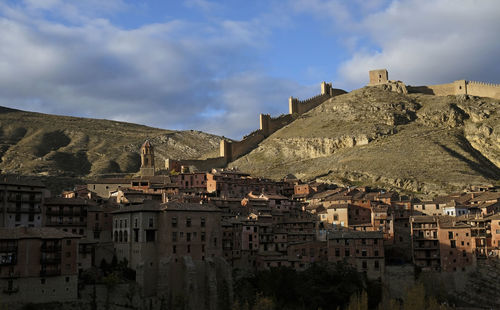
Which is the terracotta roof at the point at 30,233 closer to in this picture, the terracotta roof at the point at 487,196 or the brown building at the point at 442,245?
the brown building at the point at 442,245

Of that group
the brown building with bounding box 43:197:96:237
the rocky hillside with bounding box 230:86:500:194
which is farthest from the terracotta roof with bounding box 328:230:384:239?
the rocky hillside with bounding box 230:86:500:194

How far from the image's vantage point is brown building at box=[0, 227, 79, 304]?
5441 centimetres

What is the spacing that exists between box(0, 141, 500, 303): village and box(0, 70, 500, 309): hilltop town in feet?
0.39

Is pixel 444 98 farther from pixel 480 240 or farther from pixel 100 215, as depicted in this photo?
pixel 100 215

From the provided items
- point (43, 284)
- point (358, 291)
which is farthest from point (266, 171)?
point (43, 284)

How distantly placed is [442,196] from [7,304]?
6733 cm

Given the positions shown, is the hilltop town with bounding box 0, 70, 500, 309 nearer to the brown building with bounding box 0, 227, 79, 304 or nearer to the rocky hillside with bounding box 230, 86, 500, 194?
the brown building with bounding box 0, 227, 79, 304

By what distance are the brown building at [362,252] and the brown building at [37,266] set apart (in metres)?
29.8

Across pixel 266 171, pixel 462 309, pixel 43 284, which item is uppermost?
pixel 266 171

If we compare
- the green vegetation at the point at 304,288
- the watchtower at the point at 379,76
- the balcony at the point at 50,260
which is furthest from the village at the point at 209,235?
the watchtower at the point at 379,76

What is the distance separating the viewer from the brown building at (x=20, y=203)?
64.8 m

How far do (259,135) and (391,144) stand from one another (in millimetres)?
38958

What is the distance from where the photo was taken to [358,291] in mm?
67062

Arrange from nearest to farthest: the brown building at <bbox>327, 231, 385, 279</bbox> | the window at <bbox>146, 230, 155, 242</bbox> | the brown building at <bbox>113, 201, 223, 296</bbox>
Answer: the brown building at <bbox>113, 201, 223, 296</bbox>
the window at <bbox>146, 230, 155, 242</bbox>
the brown building at <bbox>327, 231, 385, 279</bbox>
